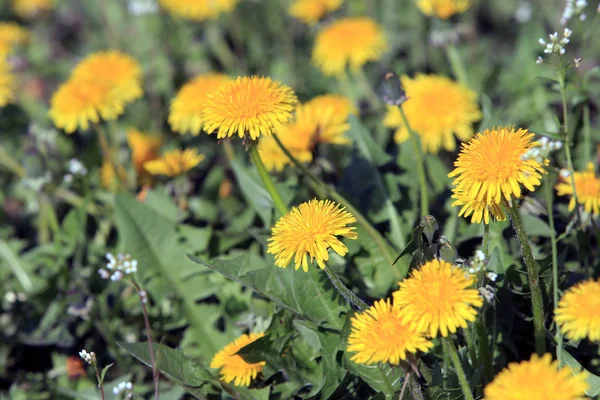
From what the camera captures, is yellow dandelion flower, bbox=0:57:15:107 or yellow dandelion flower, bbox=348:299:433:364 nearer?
yellow dandelion flower, bbox=348:299:433:364

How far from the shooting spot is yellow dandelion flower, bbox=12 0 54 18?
5285 millimetres

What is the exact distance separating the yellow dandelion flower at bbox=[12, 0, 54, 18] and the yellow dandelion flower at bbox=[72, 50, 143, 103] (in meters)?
2.40

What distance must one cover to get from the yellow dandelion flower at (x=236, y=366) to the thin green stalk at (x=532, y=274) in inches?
30.0

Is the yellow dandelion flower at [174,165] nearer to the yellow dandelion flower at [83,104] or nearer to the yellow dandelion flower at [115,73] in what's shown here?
the yellow dandelion flower at [83,104]

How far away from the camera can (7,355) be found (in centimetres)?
266

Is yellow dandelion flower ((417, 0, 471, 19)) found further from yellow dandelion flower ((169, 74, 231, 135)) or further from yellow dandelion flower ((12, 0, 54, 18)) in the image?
yellow dandelion flower ((12, 0, 54, 18))

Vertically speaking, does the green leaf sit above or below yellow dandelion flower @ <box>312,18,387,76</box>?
below

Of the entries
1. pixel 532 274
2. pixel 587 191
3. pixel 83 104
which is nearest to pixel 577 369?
pixel 532 274

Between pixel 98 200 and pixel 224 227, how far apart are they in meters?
0.67

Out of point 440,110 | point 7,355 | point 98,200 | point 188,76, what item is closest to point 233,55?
point 188,76

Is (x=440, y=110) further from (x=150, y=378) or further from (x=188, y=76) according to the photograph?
(x=188, y=76)

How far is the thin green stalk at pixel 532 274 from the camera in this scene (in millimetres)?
1639

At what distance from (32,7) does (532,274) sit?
4.76 metres

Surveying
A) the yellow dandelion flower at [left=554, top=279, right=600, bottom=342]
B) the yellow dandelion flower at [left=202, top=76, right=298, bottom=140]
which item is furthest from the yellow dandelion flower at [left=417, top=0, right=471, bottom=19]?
the yellow dandelion flower at [left=554, top=279, right=600, bottom=342]
